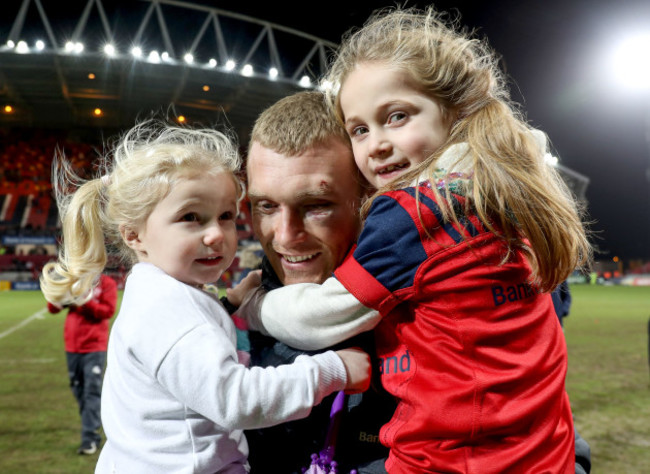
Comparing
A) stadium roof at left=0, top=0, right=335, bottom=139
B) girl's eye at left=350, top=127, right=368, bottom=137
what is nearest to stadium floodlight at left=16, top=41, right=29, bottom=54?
stadium roof at left=0, top=0, right=335, bottom=139

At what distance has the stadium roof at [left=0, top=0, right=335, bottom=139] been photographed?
25.7m

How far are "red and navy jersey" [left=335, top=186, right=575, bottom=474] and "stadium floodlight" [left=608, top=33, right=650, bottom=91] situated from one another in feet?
56.7

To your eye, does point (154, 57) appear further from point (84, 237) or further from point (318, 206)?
point (318, 206)

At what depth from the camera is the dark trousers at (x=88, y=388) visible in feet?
19.0

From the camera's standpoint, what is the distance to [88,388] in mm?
6086

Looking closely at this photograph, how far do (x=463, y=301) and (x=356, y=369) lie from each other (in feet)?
1.16

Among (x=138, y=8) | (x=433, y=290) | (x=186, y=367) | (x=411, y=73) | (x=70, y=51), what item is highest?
(x=138, y=8)

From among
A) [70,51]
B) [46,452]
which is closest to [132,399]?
[46,452]

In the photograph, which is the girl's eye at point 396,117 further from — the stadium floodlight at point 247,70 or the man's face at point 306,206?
the stadium floodlight at point 247,70

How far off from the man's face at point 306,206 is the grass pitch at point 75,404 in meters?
4.60

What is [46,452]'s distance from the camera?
223 inches

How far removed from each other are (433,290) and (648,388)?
334 inches

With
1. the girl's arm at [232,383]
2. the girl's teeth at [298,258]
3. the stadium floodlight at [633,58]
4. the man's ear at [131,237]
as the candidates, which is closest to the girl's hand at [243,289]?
the girl's teeth at [298,258]

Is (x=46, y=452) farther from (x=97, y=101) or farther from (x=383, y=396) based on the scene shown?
(x=97, y=101)
